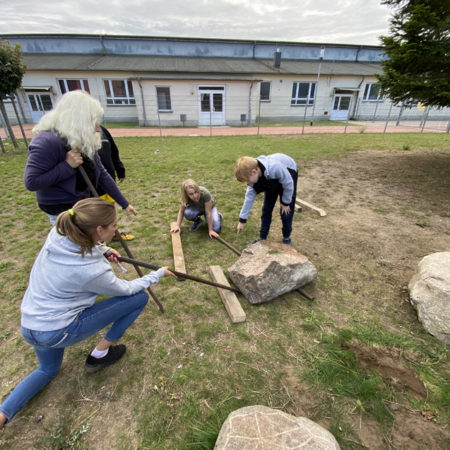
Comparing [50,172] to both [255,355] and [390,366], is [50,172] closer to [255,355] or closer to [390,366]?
[255,355]

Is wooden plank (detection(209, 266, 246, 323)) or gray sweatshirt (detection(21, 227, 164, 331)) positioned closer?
gray sweatshirt (detection(21, 227, 164, 331))

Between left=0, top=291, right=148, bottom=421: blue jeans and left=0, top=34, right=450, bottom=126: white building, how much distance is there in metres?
15.4

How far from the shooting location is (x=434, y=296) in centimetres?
259

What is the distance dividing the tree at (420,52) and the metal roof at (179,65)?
1454 centimetres

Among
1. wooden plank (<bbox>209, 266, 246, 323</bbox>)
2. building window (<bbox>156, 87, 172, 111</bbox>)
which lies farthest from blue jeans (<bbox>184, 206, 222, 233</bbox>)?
building window (<bbox>156, 87, 172, 111</bbox>)

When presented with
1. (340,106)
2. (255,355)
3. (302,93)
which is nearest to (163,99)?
(302,93)

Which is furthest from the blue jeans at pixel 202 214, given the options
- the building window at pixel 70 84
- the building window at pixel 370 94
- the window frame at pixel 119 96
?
the building window at pixel 370 94

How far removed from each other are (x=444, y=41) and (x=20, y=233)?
10485 millimetres

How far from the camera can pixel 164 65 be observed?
2062 centimetres

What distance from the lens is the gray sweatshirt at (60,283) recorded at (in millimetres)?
1647

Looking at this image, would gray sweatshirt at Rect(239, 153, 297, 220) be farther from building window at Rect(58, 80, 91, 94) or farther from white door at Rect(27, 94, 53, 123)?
white door at Rect(27, 94, 53, 123)

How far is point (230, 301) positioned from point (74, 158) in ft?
6.74

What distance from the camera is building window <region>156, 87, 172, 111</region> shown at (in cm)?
1908

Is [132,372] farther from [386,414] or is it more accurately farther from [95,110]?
[95,110]
